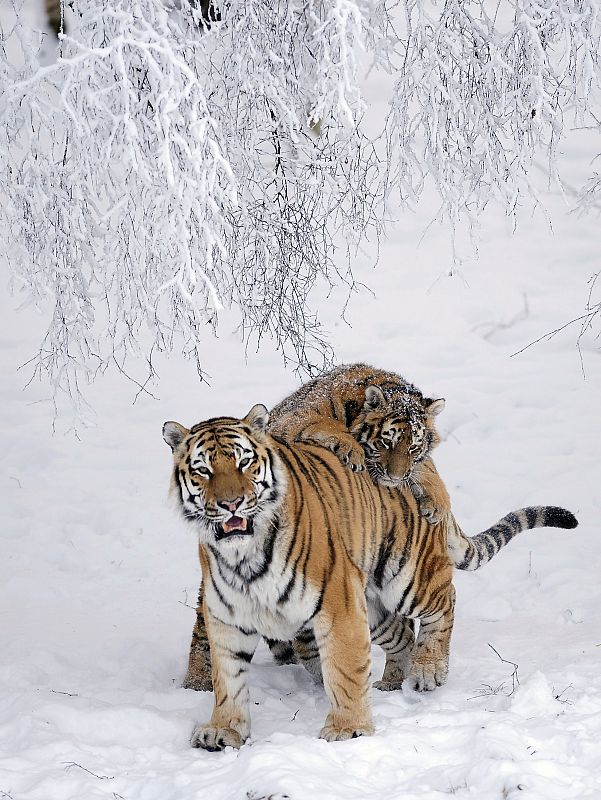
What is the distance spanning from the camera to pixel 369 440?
15.4 feet

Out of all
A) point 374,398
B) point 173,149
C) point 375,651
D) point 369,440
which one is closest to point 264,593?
point 369,440

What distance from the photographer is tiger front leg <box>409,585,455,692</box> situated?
14.8 feet

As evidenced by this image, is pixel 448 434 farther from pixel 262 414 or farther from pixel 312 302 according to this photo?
pixel 262 414

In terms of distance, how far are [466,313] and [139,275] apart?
19.3 ft

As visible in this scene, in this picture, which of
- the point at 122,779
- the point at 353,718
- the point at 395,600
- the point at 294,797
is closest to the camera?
the point at 294,797

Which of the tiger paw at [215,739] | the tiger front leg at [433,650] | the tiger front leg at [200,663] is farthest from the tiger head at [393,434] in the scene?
the tiger paw at [215,739]

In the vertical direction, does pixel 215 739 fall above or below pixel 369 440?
below

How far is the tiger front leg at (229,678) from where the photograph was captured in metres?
3.95

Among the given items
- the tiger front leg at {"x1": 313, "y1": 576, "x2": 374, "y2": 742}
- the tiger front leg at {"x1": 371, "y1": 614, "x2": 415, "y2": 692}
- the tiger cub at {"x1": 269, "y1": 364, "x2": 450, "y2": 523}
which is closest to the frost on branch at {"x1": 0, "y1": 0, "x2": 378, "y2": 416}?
the tiger cub at {"x1": 269, "y1": 364, "x2": 450, "y2": 523}

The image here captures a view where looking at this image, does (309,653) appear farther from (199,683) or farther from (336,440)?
(336,440)

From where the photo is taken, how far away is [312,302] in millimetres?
9758

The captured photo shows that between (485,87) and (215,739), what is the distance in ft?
9.05

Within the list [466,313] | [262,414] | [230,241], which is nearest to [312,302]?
[466,313]

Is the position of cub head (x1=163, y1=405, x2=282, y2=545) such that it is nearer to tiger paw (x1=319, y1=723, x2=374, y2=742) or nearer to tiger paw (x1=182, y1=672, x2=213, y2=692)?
tiger paw (x1=319, y1=723, x2=374, y2=742)
